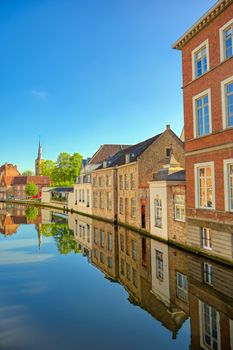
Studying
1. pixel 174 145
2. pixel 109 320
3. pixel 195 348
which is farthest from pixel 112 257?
pixel 174 145

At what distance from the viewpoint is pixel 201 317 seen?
7.21 m

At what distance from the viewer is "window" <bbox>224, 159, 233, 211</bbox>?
1216cm

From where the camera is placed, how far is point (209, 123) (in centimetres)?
1375

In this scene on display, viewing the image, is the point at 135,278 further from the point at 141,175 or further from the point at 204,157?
the point at 141,175

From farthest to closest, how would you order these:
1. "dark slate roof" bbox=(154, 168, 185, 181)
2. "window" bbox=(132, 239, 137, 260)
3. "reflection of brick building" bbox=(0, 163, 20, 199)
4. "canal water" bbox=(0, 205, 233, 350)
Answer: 1. "reflection of brick building" bbox=(0, 163, 20, 199)
2. "dark slate roof" bbox=(154, 168, 185, 181)
3. "window" bbox=(132, 239, 137, 260)
4. "canal water" bbox=(0, 205, 233, 350)

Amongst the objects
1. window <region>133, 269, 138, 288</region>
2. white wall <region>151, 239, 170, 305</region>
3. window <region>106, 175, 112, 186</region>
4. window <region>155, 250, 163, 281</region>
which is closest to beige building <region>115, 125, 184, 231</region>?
window <region>106, 175, 112, 186</region>

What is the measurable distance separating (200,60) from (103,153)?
29.8 m

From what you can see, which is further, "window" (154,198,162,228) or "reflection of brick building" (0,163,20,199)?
"reflection of brick building" (0,163,20,199)

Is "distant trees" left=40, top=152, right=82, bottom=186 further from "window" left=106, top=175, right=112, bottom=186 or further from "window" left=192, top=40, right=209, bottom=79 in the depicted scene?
"window" left=192, top=40, right=209, bottom=79

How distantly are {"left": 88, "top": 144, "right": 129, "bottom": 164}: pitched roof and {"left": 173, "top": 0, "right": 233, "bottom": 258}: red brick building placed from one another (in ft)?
89.5

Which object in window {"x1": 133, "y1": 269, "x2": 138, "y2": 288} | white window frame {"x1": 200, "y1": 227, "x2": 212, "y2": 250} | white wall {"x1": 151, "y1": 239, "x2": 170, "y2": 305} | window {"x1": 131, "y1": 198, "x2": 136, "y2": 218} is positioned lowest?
window {"x1": 133, "y1": 269, "x2": 138, "y2": 288}

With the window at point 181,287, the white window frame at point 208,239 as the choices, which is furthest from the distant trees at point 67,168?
the window at point 181,287

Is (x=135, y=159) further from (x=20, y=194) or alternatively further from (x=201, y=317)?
(x=20, y=194)

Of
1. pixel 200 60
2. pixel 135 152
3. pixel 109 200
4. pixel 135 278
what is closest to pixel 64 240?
pixel 135 278
